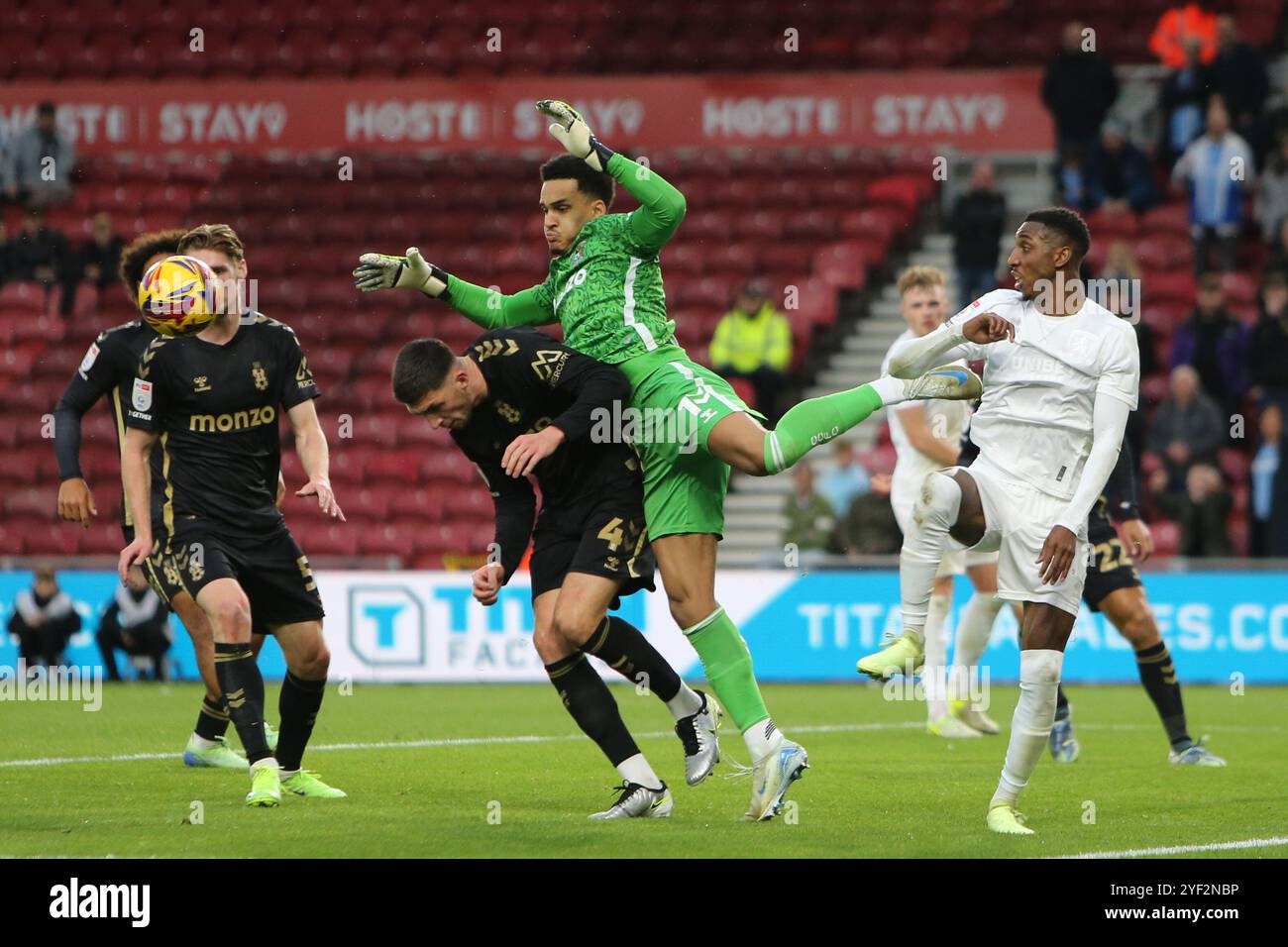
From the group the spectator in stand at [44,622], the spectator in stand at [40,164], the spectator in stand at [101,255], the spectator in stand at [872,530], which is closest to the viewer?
the spectator in stand at [44,622]

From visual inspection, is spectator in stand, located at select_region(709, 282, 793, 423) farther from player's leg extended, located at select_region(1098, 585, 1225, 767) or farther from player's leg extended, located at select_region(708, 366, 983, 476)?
player's leg extended, located at select_region(708, 366, 983, 476)

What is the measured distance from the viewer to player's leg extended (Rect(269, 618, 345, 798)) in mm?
7688

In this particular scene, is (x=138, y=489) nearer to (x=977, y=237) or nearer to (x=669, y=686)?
(x=669, y=686)

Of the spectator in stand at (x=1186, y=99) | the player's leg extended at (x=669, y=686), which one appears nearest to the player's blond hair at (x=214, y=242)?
the player's leg extended at (x=669, y=686)

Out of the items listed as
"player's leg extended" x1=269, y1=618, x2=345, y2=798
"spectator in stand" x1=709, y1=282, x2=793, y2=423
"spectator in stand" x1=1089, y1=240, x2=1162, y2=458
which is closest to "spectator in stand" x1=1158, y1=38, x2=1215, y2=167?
"spectator in stand" x1=1089, y1=240, x2=1162, y2=458

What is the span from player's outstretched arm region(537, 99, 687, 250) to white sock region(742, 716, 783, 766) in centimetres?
189

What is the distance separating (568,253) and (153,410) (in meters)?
1.77

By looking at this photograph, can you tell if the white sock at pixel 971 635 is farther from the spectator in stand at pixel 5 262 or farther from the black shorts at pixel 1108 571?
the spectator in stand at pixel 5 262

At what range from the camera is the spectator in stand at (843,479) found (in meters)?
16.2

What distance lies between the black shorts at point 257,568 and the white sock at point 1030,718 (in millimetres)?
2845

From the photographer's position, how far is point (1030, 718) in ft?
21.9

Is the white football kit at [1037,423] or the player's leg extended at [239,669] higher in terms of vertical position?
the white football kit at [1037,423]

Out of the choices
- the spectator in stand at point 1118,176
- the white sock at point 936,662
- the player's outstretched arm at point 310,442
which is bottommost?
the white sock at point 936,662
